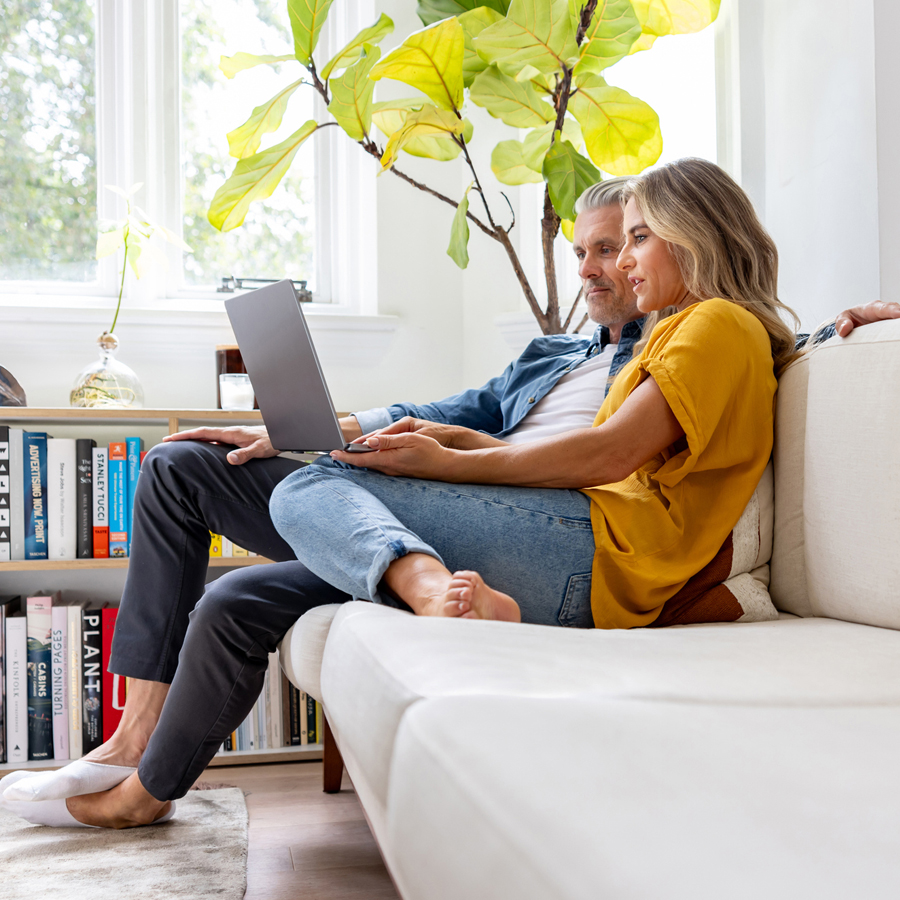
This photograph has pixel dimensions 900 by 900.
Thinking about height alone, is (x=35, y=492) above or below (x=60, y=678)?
above

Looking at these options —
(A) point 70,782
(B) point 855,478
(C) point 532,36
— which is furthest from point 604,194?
(A) point 70,782

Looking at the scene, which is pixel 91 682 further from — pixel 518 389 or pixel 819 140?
pixel 819 140

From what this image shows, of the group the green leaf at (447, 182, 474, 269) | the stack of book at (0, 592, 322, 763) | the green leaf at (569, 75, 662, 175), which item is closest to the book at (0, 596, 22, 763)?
the stack of book at (0, 592, 322, 763)

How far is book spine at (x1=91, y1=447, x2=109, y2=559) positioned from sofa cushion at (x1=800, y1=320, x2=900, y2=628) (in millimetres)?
1475

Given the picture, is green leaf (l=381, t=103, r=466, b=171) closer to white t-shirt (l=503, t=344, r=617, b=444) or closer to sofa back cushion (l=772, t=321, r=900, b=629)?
white t-shirt (l=503, t=344, r=617, b=444)

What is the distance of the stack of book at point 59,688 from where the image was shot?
1714 millimetres

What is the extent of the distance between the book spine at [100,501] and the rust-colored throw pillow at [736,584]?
1.31m

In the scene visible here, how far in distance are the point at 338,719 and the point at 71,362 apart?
185 centimetres

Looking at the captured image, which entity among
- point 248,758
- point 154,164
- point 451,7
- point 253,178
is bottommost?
point 248,758

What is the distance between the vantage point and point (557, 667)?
57 centimetres

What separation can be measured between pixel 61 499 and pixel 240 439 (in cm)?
65

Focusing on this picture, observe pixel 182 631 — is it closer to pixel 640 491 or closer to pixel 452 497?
pixel 452 497

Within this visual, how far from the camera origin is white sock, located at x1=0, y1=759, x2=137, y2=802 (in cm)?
123

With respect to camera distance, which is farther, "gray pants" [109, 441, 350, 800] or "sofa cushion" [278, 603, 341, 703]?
"gray pants" [109, 441, 350, 800]
